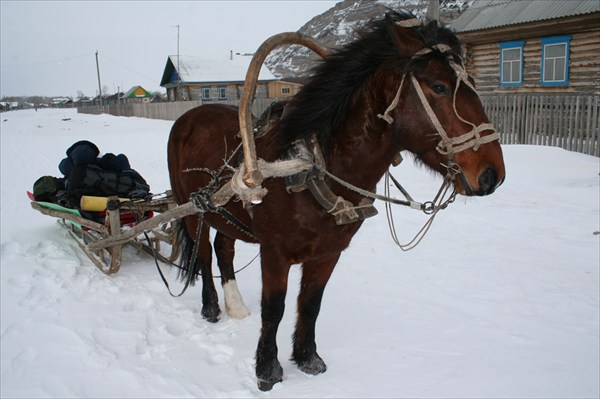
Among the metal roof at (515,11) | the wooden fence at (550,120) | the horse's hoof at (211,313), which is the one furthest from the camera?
the metal roof at (515,11)

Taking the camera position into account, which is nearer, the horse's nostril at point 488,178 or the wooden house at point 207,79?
the horse's nostril at point 488,178

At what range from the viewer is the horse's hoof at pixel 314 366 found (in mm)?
3479

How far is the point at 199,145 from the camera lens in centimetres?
416

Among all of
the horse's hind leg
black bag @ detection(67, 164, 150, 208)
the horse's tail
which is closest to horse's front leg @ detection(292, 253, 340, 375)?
the horse's hind leg

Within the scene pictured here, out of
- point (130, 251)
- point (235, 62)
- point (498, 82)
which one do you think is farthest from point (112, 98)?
point (130, 251)

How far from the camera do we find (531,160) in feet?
36.0

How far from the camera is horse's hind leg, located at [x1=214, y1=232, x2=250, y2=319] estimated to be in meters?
4.39

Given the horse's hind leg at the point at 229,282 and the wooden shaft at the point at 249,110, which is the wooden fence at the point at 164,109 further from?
the wooden shaft at the point at 249,110

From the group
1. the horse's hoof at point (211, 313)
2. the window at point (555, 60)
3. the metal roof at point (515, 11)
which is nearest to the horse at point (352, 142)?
the horse's hoof at point (211, 313)

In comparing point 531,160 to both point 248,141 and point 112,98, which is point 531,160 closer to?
point 248,141

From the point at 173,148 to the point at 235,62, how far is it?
47.7m

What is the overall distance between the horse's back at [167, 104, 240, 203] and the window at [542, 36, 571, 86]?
53.6ft

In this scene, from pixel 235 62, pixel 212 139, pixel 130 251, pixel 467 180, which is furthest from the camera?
pixel 235 62

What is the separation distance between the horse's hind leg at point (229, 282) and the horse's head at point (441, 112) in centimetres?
245
